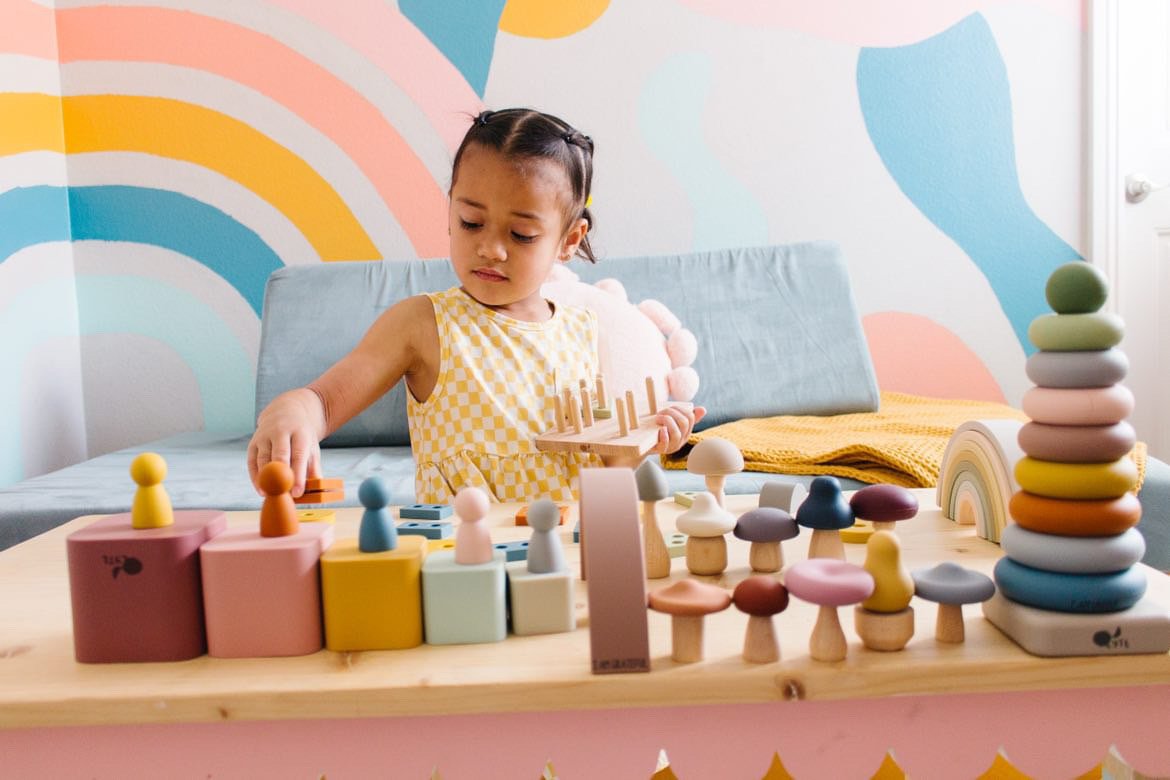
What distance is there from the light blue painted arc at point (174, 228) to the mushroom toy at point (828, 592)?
201 centimetres

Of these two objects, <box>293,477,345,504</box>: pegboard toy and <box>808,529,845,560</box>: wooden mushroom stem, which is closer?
<box>808,529,845,560</box>: wooden mushroom stem

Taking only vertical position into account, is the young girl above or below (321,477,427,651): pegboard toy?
above

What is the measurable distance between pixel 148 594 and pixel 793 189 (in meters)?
2.02

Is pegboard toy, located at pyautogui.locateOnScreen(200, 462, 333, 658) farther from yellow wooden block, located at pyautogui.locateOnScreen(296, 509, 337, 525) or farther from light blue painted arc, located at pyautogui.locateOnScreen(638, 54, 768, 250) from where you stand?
light blue painted arc, located at pyautogui.locateOnScreen(638, 54, 768, 250)

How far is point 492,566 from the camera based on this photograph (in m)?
0.56

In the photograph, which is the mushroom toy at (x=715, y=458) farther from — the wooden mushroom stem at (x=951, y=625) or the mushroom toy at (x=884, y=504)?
the wooden mushroom stem at (x=951, y=625)

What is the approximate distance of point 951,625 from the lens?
54 centimetres

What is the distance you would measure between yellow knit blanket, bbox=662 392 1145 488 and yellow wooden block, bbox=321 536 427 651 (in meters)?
0.89

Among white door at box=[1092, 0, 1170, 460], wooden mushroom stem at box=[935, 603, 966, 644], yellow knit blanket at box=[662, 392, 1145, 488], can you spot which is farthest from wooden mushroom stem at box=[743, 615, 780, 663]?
white door at box=[1092, 0, 1170, 460]

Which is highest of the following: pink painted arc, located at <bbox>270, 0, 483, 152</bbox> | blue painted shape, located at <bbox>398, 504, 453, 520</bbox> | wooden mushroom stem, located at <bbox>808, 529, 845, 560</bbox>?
pink painted arc, located at <bbox>270, 0, 483, 152</bbox>

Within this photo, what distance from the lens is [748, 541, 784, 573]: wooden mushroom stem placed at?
2.22 ft

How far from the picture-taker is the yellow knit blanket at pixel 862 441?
1419 mm

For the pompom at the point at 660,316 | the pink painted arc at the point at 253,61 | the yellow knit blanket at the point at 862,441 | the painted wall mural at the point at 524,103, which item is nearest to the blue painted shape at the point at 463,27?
the painted wall mural at the point at 524,103

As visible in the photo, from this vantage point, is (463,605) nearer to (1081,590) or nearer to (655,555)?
(655,555)
